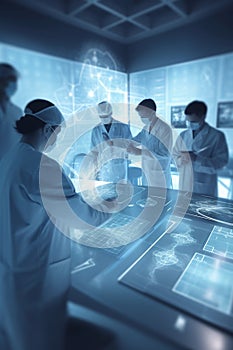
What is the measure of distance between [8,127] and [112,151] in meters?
0.49

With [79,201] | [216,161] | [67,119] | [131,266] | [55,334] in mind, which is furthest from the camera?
[216,161]

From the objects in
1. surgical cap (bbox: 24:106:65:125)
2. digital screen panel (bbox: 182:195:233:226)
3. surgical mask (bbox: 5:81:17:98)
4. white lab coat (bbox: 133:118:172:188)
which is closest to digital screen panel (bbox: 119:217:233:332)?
Answer: digital screen panel (bbox: 182:195:233:226)

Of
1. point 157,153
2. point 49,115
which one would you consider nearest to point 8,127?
point 49,115

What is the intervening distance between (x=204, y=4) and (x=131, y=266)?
2.80ft

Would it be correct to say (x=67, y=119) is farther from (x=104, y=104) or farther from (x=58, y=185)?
(x=58, y=185)

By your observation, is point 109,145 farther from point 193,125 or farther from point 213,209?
point 213,209

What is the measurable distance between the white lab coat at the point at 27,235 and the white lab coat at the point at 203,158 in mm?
669

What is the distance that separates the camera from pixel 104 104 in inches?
37.2

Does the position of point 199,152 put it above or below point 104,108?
Result: below

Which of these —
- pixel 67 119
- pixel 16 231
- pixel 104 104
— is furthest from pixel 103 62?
pixel 16 231

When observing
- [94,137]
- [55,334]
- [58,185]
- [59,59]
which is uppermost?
[59,59]

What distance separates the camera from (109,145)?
1.09 metres

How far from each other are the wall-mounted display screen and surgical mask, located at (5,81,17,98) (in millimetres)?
886

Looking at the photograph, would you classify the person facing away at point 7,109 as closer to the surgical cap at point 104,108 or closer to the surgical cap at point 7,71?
the surgical cap at point 7,71
